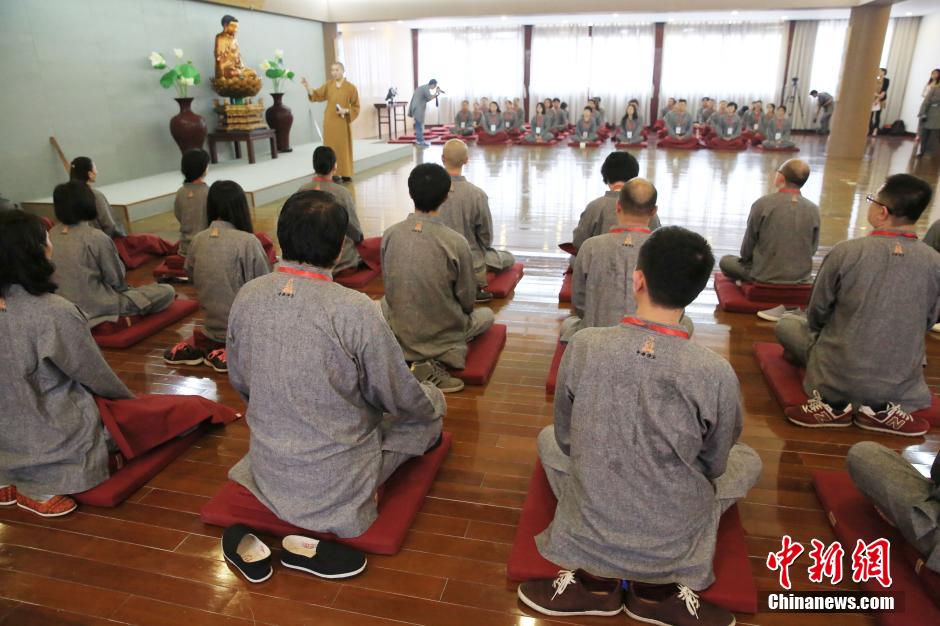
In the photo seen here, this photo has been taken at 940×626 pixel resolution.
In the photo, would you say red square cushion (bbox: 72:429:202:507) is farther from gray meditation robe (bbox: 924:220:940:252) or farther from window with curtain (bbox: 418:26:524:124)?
window with curtain (bbox: 418:26:524:124)

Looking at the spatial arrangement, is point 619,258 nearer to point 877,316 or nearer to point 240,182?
point 877,316

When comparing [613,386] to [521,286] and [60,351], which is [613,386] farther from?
[521,286]

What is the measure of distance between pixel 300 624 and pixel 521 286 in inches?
122

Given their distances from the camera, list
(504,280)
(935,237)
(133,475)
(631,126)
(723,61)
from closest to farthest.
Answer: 1. (133,475)
2. (935,237)
3. (504,280)
4. (631,126)
5. (723,61)

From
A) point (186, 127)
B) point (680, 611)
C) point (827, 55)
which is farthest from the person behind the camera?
point (827, 55)

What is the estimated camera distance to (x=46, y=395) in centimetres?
210

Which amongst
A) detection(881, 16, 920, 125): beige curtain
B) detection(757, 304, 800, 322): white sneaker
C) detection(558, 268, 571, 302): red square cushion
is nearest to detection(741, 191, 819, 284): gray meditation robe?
detection(757, 304, 800, 322): white sneaker

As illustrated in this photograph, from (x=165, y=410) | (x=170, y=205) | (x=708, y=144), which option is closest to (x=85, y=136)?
→ (x=170, y=205)

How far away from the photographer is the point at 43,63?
6691 mm

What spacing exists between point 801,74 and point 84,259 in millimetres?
16308

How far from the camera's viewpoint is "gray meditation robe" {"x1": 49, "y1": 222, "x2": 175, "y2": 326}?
3377mm

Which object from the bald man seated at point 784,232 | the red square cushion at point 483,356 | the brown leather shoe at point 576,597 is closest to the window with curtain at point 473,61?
the bald man seated at point 784,232

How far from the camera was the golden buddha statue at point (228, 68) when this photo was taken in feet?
29.5

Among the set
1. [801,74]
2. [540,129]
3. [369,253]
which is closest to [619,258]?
[369,253]
